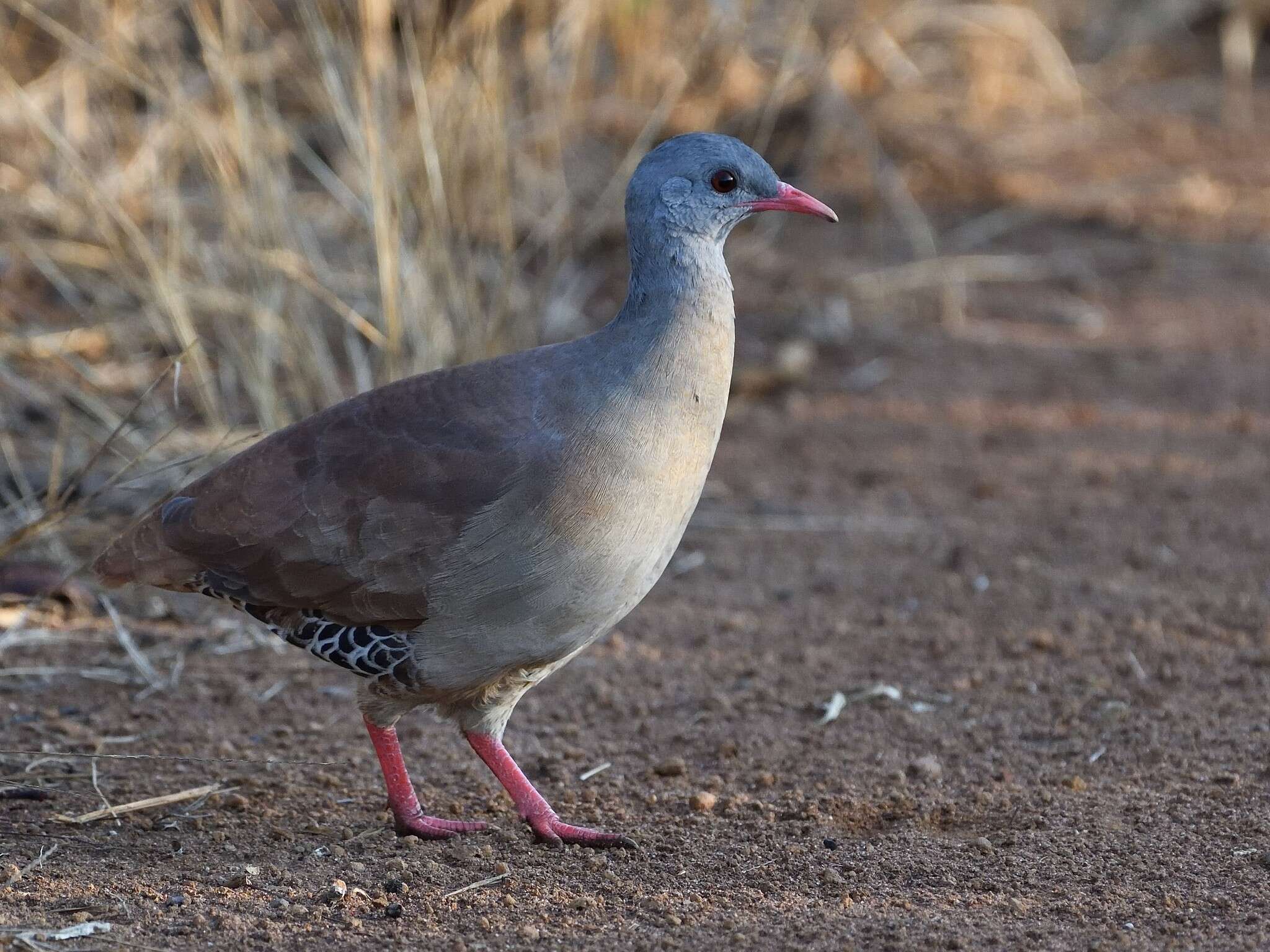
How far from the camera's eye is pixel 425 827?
3.97m

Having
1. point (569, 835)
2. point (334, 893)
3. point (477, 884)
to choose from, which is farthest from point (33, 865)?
point (569, 835)

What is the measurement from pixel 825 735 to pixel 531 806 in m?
1.03

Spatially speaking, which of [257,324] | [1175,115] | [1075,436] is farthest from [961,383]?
[1175,115]

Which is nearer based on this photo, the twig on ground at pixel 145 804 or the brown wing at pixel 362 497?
the brown wing at pixel 362 497

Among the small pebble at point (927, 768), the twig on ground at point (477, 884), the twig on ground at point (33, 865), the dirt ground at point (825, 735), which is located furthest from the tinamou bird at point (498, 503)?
the small pebble at point (927, 768)

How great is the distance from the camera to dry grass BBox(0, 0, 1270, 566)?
5812 millimetres

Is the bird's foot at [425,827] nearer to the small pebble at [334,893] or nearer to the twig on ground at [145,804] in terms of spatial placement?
the small pebble at [334,893]

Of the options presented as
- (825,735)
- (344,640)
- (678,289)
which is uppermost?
(678,289)

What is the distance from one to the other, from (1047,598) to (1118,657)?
53cm

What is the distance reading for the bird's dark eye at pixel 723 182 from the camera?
3.87 meters

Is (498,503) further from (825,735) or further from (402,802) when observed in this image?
(825,735)

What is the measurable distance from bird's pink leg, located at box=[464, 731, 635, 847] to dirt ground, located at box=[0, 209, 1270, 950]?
0.16 ft

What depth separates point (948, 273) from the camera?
8.83 meters

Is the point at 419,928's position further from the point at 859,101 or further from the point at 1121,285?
the point at 859,101
